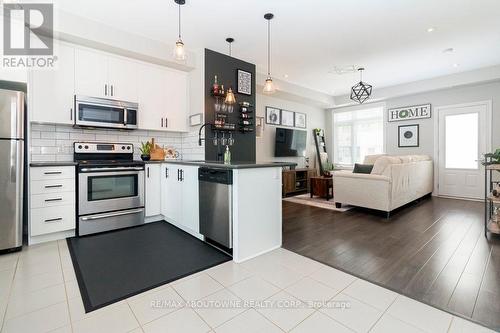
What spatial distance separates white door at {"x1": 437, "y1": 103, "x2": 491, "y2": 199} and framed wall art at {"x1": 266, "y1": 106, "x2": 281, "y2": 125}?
387 centimetres

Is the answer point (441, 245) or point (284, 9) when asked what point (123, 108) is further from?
point (441, 245)

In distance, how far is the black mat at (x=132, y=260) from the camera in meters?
1.88

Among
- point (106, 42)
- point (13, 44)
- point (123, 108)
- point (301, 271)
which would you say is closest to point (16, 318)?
point (301, 271)

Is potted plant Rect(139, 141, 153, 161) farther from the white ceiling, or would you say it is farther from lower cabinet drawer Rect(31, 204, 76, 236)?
the white ceiling

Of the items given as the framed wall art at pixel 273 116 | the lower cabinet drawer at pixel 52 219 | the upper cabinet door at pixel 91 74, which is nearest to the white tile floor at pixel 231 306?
the lower cabinet drawer at pixel 52 219

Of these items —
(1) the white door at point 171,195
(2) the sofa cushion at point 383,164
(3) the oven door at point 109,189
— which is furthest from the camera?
(2) the sofa cushion at point 383,164

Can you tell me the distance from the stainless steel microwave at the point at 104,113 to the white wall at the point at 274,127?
10.1ft

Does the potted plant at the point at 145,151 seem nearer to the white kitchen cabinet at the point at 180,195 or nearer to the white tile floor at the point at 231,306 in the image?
the white kitchen cabinet at the point at 180,195

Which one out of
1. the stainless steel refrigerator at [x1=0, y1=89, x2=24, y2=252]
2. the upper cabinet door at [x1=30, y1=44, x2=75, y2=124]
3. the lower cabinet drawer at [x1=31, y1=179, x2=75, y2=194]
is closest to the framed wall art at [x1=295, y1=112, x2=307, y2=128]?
the upper cabinet door at [x1=30, y1=44, x2=75, y2=124]

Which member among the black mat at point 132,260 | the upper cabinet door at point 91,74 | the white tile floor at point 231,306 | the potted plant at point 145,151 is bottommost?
the white tile floor at point 231,306

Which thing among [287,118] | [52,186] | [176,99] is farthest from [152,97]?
[287,118]

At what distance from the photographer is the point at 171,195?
347 centimetres

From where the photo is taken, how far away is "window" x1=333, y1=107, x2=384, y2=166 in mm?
6973

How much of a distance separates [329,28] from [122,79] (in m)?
3.04
